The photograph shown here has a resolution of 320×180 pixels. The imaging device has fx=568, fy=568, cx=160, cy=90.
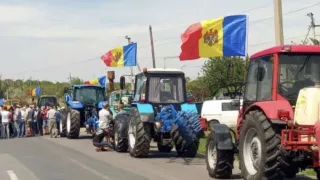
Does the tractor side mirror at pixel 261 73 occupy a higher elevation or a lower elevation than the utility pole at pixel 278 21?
lower

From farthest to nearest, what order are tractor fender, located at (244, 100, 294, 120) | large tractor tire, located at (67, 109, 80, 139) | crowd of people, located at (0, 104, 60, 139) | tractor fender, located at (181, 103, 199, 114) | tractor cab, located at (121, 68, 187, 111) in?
crowd of people, located at (0, 104, 60, 139) → large tractor tire, located at (67, 109, 80, 139) → tractor cab, located at (121, 68, 187, 111) → tractor fender, located at (181, 103, 199, 114) → tractor fender, located at (244, 100, 294, 120)

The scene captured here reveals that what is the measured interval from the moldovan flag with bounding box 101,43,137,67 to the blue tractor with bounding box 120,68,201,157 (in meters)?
15.4

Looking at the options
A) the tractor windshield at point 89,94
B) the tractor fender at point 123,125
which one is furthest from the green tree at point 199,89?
the tractor fender at point 123,125

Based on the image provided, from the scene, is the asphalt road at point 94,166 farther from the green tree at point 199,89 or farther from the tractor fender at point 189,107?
the green tree at point 199,89

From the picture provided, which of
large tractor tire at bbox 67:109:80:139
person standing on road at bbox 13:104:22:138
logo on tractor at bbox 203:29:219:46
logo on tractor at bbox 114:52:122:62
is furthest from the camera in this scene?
logo on tractor at bbox 114:52:122:62

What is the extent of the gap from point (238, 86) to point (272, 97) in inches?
82.8

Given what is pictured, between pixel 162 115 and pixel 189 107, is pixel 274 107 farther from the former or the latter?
pixel 189 107

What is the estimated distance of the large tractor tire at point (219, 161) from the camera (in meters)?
11.4

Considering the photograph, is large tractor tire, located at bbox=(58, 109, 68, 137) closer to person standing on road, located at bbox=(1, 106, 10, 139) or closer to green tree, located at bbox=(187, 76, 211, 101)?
person standing on road, located at bbox=(1, 106, 10, 139)

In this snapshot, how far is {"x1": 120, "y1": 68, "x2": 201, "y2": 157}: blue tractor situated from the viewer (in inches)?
631

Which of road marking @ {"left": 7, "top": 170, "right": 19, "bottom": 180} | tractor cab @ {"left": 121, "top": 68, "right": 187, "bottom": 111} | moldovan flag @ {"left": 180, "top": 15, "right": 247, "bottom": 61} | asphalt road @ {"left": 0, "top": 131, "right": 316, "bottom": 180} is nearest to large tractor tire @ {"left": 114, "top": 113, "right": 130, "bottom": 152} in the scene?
asphalt road @ {"left": 0, "top": 131, "right": 316, "bottom": 180}

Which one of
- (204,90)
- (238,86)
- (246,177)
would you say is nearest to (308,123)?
(246,177)

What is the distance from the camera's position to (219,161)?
1137 centimetres

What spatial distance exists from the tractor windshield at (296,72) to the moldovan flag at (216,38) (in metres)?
8.35
